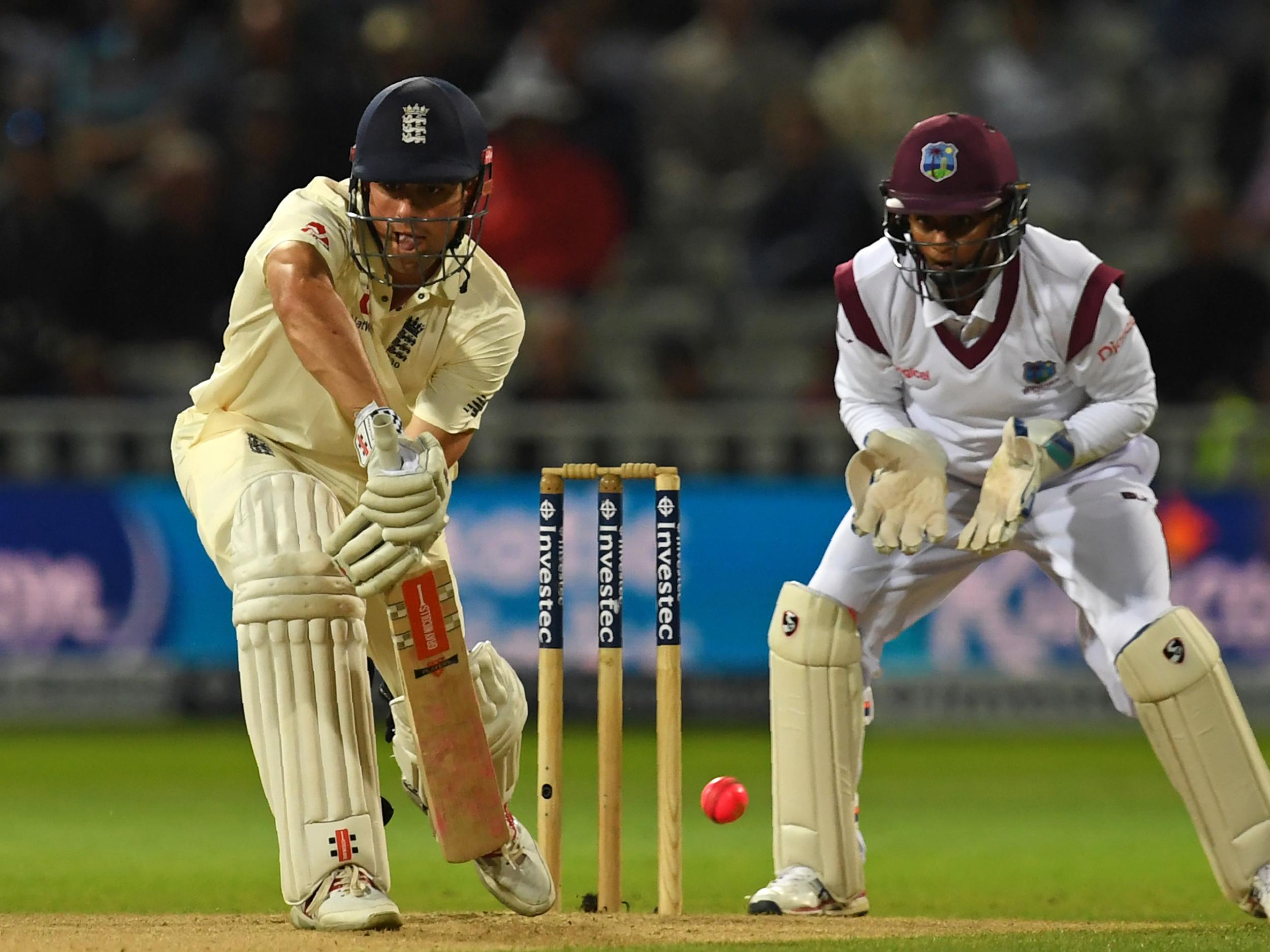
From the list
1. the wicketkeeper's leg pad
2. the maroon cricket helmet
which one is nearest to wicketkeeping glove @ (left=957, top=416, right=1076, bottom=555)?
the maroon cricket helmet

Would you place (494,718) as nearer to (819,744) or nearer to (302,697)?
(302,697)

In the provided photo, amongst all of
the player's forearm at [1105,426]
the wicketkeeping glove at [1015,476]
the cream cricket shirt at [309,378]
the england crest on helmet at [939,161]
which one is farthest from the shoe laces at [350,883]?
the england crest on helmet at [939,161]

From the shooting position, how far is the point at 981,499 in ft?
15.8

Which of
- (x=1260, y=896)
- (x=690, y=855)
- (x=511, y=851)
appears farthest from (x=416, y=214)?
(x=690, y=855)

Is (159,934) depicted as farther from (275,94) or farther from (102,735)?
(275,94)

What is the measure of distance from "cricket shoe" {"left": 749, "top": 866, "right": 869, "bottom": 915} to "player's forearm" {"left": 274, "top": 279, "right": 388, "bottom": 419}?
59.5 inches

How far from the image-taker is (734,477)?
966cm

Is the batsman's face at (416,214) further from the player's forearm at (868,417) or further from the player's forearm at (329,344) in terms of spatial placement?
the player's forearm at (868,417)

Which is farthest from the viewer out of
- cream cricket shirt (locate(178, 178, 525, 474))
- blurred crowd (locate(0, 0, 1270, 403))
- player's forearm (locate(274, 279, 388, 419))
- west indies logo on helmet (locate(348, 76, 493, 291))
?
blurred crowd (locate(0, 0, 1270, 403))

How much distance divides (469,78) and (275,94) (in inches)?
41.8

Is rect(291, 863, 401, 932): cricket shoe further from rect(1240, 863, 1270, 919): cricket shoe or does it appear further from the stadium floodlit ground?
rect(1240, 863, 1270, 919): cricket shoe

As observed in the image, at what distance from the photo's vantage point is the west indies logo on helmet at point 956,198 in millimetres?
4727

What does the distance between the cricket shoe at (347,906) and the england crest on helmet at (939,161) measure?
6.63 ft

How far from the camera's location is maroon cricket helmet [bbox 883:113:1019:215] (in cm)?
473
